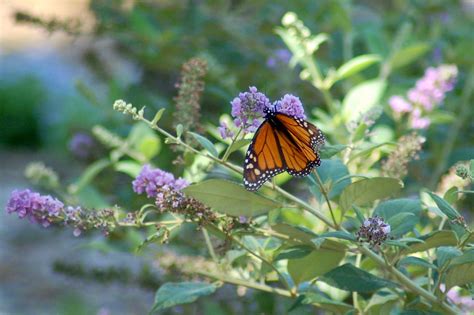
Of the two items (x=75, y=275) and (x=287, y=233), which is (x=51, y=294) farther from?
(x=287, y=233)

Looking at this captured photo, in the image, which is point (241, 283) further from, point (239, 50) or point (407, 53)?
point (239, 50)

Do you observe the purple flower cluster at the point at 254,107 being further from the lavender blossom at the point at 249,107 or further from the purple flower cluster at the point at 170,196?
the purple flower cluster at the point at 170,196

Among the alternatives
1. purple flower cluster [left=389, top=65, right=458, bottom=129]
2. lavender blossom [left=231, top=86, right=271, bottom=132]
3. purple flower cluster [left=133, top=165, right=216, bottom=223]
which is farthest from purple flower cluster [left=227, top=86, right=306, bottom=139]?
purple flower cluster [left=389, top=65, right=458, bottom=129]

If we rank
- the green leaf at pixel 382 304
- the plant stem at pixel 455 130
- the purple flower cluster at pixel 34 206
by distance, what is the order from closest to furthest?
the purple flower cluster at pixel 34 206
the green leaf at pixel 382 304
the plant stem at pixel 455 130

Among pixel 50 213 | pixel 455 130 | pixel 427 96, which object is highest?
pixel 455 130

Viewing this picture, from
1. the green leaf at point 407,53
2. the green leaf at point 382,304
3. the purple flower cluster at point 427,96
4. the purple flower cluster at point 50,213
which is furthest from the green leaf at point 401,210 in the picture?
the green leaf at point 407,53

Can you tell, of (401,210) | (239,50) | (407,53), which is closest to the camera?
(401,210)

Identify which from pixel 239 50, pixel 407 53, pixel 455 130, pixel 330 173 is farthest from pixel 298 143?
pixel 239 50

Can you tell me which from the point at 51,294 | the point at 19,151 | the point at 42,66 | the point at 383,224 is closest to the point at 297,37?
the point at 383,224
